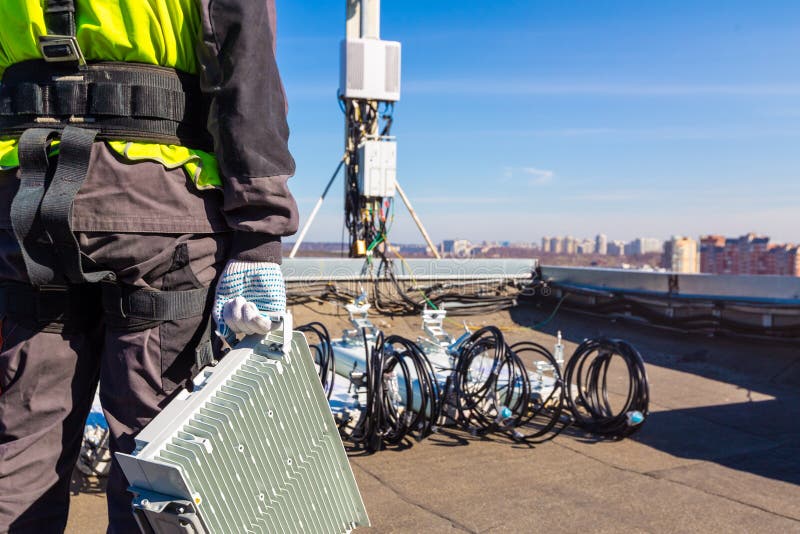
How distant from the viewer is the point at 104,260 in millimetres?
1396

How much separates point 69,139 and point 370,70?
786 cm

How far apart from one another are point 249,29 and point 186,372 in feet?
2.48

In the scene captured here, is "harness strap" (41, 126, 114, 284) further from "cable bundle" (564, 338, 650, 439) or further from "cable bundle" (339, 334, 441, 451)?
"cable bundle" (564, 338, 650, 439)

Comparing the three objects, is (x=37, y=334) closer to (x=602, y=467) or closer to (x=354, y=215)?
(x=602, y=467)

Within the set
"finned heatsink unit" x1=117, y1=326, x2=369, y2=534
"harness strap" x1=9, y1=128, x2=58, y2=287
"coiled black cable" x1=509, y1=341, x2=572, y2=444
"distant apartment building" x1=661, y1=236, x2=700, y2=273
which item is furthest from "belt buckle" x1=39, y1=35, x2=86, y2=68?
"distant apartment building" x1=661, y1=236, x2=700, y2=273

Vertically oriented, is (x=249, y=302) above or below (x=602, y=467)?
above

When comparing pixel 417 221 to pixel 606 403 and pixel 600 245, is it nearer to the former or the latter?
pixel 606 403

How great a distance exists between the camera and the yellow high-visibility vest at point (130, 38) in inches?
54.6

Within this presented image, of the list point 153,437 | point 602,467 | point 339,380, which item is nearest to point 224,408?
point 153,437

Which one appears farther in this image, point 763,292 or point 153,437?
point 763,292

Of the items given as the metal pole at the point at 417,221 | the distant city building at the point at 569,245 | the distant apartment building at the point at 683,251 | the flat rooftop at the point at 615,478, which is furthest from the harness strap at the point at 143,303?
the distant city building at the point at 569,245

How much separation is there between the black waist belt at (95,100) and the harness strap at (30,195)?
0.07 meters

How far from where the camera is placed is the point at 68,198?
1.34 m

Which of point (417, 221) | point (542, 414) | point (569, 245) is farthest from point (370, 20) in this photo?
point (569, 245)
